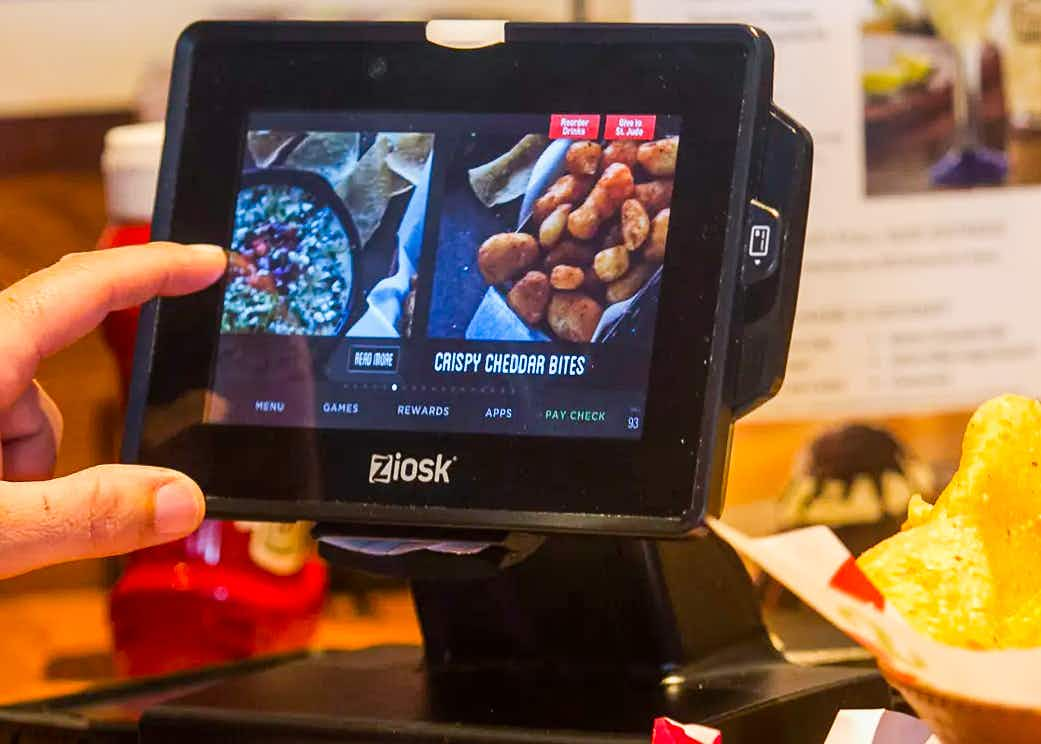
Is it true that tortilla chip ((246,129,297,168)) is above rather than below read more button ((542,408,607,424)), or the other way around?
above

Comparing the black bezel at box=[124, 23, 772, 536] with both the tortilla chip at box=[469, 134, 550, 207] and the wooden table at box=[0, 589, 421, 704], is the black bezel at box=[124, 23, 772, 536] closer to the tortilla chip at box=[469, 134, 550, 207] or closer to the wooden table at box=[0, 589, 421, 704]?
the tortilla chip at box=[469, 134, 550, 207]

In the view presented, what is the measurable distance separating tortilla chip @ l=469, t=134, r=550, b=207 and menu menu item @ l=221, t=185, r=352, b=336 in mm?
66

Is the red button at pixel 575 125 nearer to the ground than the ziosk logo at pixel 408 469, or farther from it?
farther from it

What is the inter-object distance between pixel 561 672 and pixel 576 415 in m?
0.13

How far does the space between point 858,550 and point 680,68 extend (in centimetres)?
48

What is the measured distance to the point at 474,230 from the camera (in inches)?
25.0

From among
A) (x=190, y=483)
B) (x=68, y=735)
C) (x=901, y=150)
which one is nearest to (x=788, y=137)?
(x=190, y=483)

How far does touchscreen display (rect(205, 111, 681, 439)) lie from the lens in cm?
61

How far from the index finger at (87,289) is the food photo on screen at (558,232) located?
0.11 meters

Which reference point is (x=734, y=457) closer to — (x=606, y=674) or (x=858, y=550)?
(x=858, y=550)

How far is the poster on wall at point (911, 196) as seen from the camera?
1245 millimetres

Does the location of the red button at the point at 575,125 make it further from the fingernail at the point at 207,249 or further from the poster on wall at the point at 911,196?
the poster on wall at the point at 911,196

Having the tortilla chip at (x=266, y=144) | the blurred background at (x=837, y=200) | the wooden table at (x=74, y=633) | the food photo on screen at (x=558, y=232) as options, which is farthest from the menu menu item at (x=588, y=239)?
the blurred background at (x=837, y=200)

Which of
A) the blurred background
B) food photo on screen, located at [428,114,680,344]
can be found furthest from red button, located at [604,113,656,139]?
the blurred background
